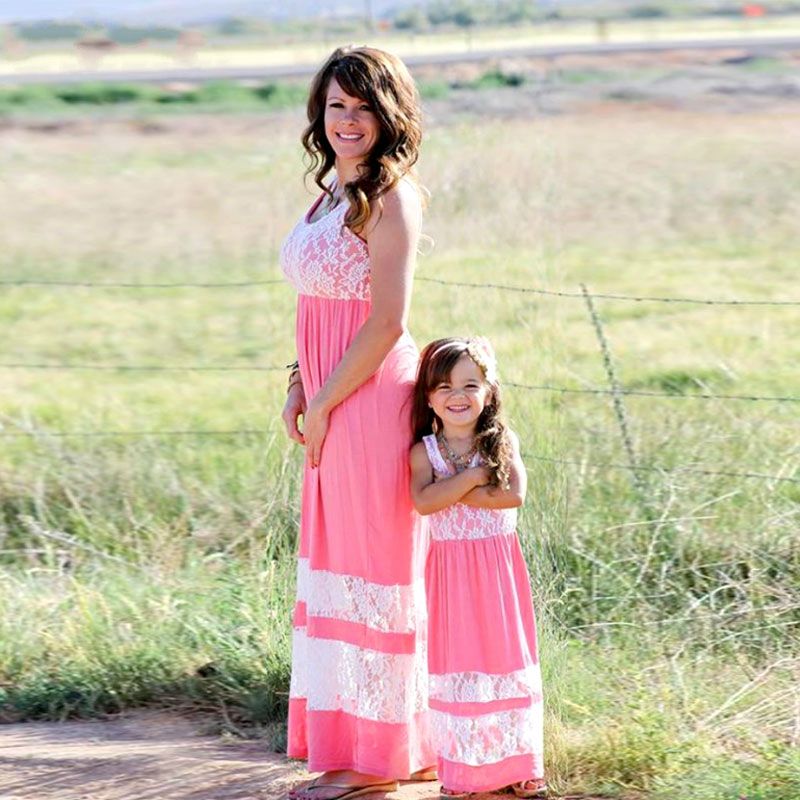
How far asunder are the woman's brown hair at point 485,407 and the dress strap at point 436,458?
0.05 meters

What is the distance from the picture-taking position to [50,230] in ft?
55.5

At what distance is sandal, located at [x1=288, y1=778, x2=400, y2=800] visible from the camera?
→ 4.22 m

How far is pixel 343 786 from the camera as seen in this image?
4.23 metres

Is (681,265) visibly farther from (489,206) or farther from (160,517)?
(160,517)

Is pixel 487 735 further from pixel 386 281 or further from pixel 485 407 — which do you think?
pixel 386 281

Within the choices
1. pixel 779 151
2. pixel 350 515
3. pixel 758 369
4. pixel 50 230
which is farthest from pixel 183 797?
pixel 779 151

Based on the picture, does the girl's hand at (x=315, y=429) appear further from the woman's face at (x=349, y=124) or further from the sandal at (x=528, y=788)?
the sandal at (x=528, y=788)

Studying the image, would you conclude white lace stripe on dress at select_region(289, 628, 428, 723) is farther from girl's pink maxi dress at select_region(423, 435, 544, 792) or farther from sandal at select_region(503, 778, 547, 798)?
sandal at select_region(503, 778, 547, 798)

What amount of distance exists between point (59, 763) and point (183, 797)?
485 millimetres

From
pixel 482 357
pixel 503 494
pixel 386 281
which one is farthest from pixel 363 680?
pixel 386 281

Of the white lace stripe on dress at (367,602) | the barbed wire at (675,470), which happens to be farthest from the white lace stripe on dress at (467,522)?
the barbed wire at (675,470)

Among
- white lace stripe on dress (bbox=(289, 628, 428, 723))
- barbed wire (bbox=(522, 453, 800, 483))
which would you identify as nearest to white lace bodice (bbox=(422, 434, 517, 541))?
white lace stripe on dress (bbox=(289, 628, 428, 723))

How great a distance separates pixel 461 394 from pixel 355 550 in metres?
0.49

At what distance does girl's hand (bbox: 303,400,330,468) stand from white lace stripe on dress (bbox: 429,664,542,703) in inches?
25.0
